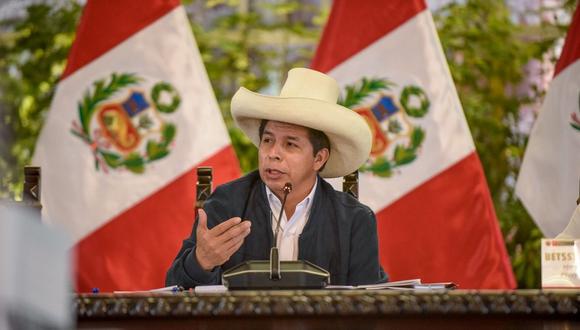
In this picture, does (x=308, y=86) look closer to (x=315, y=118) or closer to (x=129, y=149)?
(x=315, y=118)

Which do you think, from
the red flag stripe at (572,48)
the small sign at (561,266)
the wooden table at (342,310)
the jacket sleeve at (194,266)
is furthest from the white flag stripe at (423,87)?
the wooden table at (342,310)

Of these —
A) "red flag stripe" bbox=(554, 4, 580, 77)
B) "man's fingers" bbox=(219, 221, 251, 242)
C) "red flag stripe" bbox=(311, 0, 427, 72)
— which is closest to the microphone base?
"man's fingers" bbox=(219, 221, 251, 242)

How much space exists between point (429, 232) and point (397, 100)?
1.69ft

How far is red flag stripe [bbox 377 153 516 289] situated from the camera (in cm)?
339

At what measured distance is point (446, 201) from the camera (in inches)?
136

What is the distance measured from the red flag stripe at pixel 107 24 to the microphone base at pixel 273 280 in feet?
6.62

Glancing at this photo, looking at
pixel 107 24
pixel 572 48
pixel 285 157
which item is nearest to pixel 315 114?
pixel 285 157

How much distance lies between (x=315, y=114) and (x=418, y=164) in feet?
4.22

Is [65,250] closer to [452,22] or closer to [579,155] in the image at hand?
[579,155]

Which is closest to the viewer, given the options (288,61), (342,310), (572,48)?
(342,310)

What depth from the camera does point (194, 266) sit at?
6.63 ft

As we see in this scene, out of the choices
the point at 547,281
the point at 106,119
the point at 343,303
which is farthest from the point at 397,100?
the point at 343,303

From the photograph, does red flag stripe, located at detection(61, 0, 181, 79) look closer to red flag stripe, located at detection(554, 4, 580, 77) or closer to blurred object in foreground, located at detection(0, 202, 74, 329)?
red flag stripe, located at detection(554, 4, 580, 77)

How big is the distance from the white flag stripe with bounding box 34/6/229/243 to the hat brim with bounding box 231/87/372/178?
1.05m
